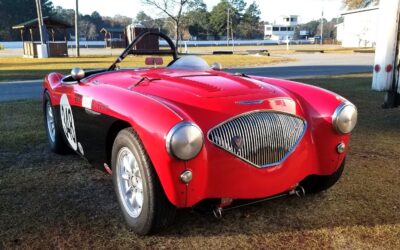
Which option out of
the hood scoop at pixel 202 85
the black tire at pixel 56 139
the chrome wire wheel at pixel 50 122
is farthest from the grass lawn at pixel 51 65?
the hood scoop at pixel 202 85

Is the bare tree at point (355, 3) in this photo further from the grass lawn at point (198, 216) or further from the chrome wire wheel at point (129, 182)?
the chrome wire wheel at point (129, 182)

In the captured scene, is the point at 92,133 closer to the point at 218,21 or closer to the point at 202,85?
the point at 202,85

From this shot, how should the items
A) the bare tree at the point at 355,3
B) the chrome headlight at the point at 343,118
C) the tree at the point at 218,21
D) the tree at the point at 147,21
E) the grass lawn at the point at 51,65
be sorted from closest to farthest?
the chrome headlight at the point at 343,118 < the grass lawn at the point at 51,65 < the tree at the point at 147,21 < the bare tree at the point at 355,3 < the tree at the point at 218,21

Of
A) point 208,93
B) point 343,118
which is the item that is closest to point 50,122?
point 208,93

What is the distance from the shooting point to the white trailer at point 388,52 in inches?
210

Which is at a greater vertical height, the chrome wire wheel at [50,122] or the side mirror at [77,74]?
the side mirror at [77,74]

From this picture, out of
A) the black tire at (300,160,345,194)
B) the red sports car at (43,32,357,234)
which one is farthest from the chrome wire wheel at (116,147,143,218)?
the black tire at (300,160,345,194)

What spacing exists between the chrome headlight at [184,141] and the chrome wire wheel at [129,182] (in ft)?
1.60

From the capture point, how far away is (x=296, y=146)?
9.76 ft

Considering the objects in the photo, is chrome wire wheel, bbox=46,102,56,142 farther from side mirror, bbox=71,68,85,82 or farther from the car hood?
the car hood

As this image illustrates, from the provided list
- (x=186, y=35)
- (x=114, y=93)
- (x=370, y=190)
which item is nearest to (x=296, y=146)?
(x=370, y=190)

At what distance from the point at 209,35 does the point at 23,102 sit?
73.7 m

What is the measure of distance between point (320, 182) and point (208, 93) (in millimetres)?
1305

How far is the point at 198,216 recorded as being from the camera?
3215 millimetres
